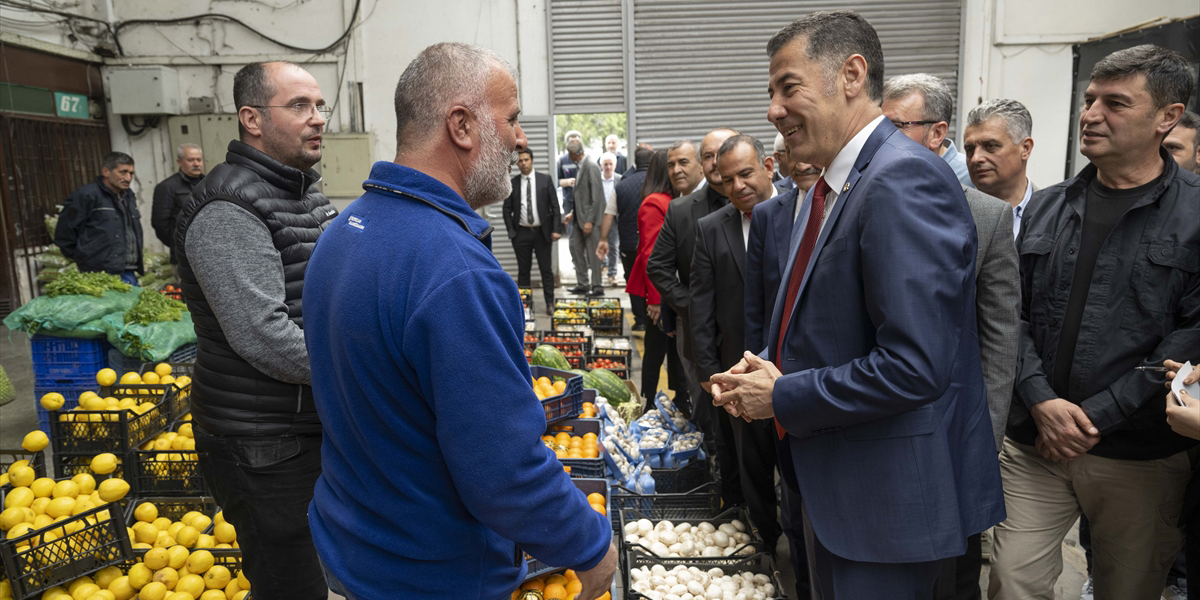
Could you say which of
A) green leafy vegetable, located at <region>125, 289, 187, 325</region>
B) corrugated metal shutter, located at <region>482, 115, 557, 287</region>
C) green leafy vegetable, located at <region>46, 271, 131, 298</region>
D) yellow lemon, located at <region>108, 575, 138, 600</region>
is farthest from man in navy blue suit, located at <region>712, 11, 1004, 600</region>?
corrugated metal shutter, located at <region>482, 115, 557, 287</region>

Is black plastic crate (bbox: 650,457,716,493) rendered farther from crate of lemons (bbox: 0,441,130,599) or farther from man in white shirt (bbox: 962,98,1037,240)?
crate of lemons (bbox: 0,441,130,599)

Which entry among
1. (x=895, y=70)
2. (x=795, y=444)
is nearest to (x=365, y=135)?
(x=895, y=70)

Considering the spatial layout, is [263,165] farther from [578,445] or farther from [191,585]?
[578,445]

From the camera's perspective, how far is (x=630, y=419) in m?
4.91

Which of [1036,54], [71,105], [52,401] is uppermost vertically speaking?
[1036,54]

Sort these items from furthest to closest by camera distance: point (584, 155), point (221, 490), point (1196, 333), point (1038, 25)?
point (1038, 25) → point (584, 155) → point (221, 490) → point (1196, 333)

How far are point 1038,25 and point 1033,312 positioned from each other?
36.2 feet

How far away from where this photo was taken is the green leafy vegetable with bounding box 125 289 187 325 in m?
5.12

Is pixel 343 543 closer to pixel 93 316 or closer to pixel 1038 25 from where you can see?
pixel 93 316

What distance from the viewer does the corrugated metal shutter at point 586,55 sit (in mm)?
11422

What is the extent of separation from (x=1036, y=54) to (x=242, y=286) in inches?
495

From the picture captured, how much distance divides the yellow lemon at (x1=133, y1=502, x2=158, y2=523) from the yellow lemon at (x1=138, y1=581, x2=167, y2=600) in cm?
43

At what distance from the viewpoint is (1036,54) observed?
37.3 feet

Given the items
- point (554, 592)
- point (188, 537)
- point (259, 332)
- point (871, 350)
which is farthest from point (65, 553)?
point (871, 350)
